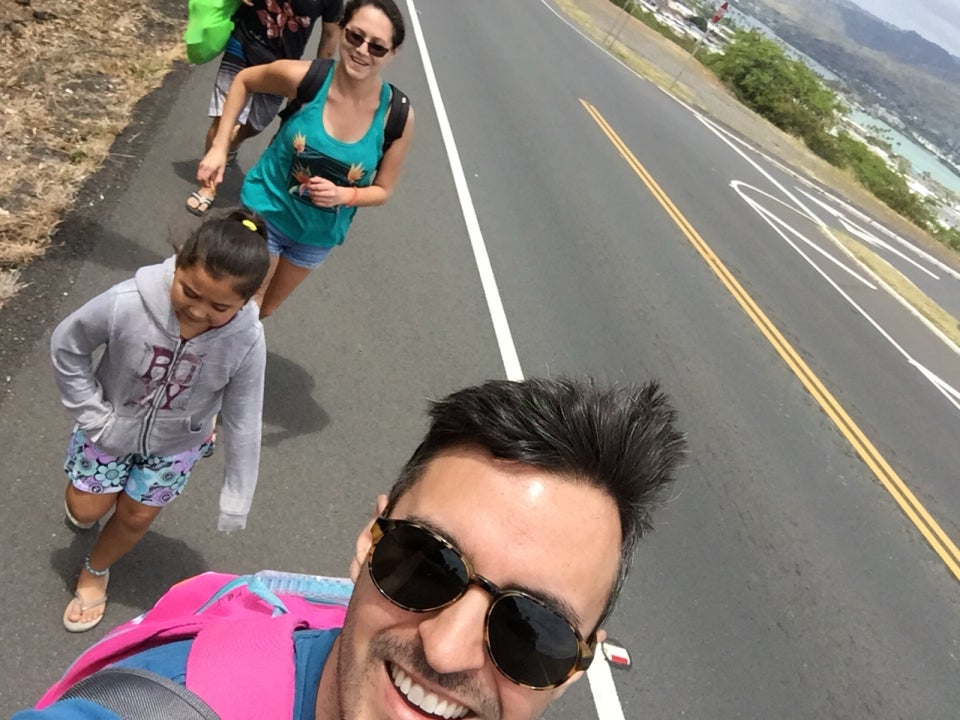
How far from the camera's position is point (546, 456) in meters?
1.41

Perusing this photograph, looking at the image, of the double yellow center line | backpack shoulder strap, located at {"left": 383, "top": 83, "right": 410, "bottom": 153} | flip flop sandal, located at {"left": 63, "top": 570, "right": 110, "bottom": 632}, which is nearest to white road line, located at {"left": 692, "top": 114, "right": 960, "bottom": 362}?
the double yellow center line

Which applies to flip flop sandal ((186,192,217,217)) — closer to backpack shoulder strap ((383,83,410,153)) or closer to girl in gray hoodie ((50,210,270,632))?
backpack shoulder strap ((383,83,410,153))

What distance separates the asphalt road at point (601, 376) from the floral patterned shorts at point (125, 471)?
0.63 m

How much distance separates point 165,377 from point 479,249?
16.4 ft

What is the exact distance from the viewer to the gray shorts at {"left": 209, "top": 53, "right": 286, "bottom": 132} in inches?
213

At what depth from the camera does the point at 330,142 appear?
3.42 m

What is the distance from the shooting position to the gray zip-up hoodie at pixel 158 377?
7.78 ft

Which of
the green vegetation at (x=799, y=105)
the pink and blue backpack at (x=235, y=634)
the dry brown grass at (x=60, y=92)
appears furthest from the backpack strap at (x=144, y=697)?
the green vegetation at (x=799, y=105)

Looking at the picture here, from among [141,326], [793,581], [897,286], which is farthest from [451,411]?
[897,286]

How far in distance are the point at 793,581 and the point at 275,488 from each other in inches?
130

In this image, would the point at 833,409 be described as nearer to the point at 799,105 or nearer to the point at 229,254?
the point at 229,254

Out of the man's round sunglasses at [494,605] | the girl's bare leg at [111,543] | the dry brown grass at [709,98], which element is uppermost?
the man's round sunglasses at [494,605]

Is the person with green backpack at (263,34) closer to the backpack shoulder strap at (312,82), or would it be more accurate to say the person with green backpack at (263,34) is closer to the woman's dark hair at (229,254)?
the backpack shoulder strap at (312,82)

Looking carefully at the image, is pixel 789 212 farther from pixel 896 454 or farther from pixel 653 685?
pixel 653 685
